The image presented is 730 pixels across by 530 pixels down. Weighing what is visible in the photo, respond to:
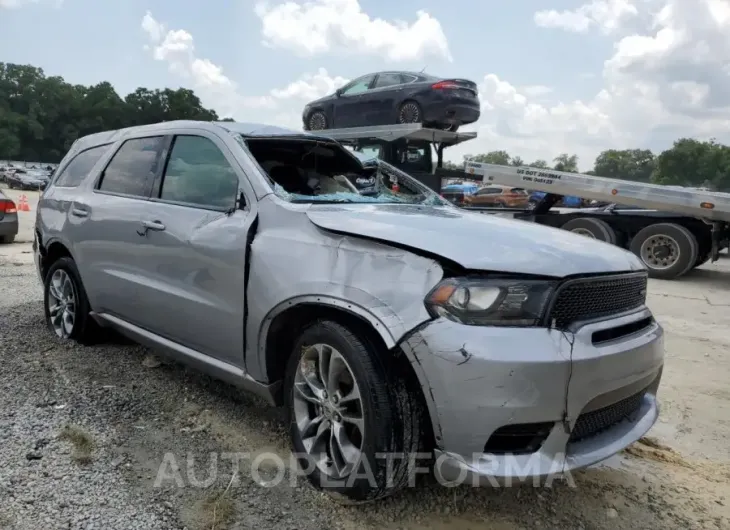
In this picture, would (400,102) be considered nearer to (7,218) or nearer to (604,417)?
(7,218)

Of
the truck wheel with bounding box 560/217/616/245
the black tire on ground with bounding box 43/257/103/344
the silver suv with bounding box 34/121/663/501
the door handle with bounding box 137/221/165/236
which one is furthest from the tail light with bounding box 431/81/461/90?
the door handle with bounding box 137/221/165/236

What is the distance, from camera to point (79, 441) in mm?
2932

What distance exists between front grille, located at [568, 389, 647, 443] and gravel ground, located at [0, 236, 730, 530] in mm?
441

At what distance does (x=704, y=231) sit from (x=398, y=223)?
9119 millimetres

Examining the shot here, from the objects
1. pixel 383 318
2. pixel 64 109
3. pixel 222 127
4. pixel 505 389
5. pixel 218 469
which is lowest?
pixel 218 469

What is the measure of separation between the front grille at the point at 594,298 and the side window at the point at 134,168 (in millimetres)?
2650

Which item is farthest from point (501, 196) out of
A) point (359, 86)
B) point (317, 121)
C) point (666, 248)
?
point (666, 248)

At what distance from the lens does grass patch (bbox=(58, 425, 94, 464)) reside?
2.79m

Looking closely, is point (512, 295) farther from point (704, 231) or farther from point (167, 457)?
point (704, 231)

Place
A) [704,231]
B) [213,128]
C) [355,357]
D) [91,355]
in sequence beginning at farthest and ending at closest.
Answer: [704,231] → [91,355] → [213,128] → [355,357]

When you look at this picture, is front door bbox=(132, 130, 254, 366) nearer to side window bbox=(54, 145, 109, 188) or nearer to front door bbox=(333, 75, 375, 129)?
side window bbox=(54, 145, 109, 188)

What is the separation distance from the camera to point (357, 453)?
7.88 ft

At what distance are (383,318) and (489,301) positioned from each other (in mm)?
412

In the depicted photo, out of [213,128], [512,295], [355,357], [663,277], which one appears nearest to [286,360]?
[355,357]
